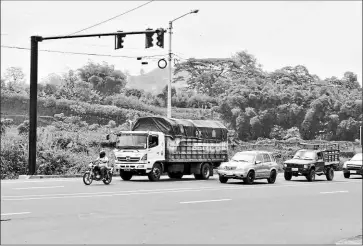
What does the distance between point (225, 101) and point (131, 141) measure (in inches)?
1996

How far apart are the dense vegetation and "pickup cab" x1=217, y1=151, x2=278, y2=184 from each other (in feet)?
88.6

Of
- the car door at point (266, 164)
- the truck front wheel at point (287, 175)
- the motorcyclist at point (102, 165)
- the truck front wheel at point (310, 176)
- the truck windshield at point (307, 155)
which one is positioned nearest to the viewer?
the motorcyclist at point (102, 165)

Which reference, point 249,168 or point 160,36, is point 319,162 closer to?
point 249,168

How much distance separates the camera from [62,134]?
36.9 meters

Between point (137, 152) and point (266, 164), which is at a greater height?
point (137, 152)

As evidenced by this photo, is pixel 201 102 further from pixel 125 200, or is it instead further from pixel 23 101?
A: pixel 125 200

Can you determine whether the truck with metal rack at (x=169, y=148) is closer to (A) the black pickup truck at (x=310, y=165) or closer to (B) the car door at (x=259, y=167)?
(B) the car door at (x=259, y=167)

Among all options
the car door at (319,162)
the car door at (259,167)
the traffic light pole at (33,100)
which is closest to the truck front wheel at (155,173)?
the car door at (259,167)

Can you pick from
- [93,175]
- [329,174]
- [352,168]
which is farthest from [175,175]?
[352,168]

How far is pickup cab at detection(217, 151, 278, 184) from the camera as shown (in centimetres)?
2928

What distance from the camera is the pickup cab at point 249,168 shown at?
96.1ft

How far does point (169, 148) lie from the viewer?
3086 cm

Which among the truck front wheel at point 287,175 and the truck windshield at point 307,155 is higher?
the truck windshield at point 307,155

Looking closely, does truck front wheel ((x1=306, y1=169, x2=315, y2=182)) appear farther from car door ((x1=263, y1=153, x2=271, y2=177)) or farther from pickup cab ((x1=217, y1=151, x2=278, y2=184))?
car door ((x1=263, y1=153, x2=271, y2=177))
